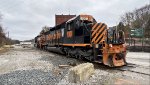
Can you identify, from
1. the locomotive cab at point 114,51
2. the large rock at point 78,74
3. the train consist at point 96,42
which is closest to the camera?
the large rock at point 78,74

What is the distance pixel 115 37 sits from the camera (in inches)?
496

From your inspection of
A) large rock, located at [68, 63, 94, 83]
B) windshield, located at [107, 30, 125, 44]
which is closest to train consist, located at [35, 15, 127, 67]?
windshield, located at [107, 30, 125, 44]

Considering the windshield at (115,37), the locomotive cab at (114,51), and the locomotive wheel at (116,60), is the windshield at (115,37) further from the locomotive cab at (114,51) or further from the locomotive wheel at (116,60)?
the locomotive wheel at (116,60)

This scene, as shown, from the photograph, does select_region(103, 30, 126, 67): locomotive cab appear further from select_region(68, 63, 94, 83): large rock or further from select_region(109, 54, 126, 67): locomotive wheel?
select_region(68, 63, 94, 83): large rock

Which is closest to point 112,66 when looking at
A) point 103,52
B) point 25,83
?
point 103,52

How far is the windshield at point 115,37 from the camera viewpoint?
12.4 m

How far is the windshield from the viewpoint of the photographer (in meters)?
12.4

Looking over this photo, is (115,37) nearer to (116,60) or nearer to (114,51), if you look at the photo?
(114,51)

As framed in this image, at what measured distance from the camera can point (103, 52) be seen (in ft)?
38.0

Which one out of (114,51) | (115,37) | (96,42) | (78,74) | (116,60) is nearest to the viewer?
(78,74)

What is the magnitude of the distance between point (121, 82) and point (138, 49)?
663 inches

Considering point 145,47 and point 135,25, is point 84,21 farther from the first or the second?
point 135,25

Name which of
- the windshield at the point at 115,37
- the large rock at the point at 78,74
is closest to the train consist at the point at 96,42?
the windshield at the point at 115,37

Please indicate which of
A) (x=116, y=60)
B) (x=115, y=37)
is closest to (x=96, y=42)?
(x=115, y=37)
